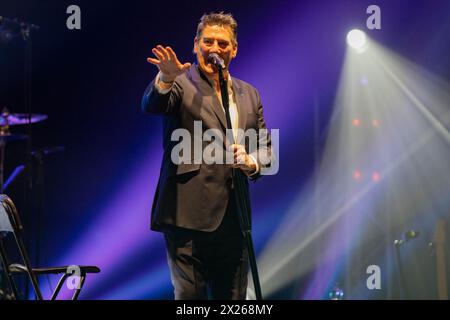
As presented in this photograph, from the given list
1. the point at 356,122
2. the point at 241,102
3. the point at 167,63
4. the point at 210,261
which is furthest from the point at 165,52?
the point at 356,122

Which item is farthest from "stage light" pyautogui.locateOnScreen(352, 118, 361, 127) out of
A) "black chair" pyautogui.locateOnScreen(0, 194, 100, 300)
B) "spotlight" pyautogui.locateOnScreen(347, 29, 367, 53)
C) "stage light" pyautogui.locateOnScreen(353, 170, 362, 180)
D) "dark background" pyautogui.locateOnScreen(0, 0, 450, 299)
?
"black chair" pyautogui.locateOnScreen(0, 194, 100, 300)

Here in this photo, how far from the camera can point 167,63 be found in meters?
2.12

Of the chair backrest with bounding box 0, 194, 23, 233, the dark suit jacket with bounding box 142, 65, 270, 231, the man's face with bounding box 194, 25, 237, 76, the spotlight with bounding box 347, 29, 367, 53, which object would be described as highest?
the spotlight with bounding box 347, 29, 367, 53

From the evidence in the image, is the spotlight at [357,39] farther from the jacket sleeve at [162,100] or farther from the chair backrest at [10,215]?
the chair backrest at [10,215]

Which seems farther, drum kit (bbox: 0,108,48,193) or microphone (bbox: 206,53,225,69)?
drum kit (bbox: 0,108,48,193)

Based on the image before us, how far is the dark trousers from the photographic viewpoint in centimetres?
223

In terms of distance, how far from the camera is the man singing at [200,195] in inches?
87.7

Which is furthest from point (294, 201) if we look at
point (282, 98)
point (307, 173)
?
point (282, 98)

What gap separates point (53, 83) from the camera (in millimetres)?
4793

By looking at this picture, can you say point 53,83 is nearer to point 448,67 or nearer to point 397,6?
point 397,6

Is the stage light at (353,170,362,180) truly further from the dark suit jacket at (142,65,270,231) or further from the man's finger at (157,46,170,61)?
the man's finger at (157,46,170,61)

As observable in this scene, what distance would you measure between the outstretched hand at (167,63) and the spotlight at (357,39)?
3.35m

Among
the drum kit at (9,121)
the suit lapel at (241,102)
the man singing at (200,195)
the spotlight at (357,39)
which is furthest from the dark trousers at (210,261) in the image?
the spotlight at (357,39)

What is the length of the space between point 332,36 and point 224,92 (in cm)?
326
